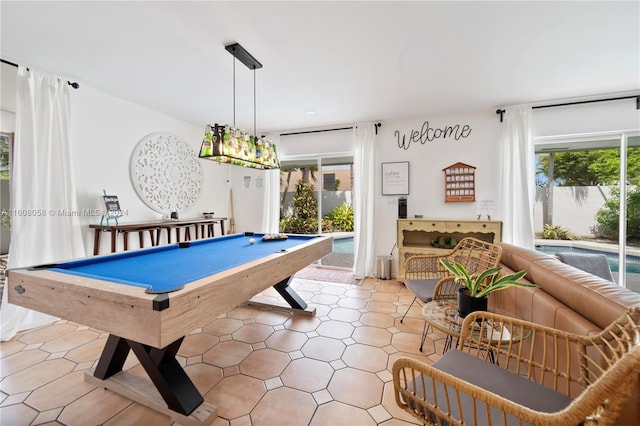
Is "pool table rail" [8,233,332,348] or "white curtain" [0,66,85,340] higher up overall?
"white curtain" [0,66,85,340]

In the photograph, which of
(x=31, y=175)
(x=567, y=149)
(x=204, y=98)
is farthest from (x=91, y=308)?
(x=567, y=149)

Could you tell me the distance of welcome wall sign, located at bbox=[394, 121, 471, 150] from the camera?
3.92m

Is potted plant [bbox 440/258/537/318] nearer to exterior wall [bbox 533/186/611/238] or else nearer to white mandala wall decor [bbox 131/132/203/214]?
exterior wall [bbox 533/186/611/238]

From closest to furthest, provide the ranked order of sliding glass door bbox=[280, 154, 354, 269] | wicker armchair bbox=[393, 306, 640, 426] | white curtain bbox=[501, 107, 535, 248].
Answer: wicker armchair bbox=[393, 306, 640, 426] → white curtain bbox=[501, 107, 535, 248] → sliding glass door bbox=[280, 154, 354, 269]

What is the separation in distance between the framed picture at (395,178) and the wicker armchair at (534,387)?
300 centimetres

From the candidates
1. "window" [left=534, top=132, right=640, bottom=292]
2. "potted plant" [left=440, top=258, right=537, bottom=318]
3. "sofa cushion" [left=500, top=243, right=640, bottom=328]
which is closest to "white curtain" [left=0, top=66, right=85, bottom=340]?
"potted plant" [left=440, top=258, right=537, bottom=318]

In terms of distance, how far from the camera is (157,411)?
1.56m

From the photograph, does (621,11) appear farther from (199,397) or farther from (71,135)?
(71,135)

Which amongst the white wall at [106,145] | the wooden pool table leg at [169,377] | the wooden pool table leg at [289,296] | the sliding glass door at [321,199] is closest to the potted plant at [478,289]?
the wooden pool table leg at [169,377]

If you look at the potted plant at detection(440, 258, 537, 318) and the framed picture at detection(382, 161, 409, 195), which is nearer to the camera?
the potted plant at detection(440, 258, 537, 318)

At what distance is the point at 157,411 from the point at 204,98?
10.4 feet

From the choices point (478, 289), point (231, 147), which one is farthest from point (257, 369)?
point (231, 147)

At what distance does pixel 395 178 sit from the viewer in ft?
13.9

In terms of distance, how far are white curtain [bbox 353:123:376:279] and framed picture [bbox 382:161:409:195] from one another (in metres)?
0.21
